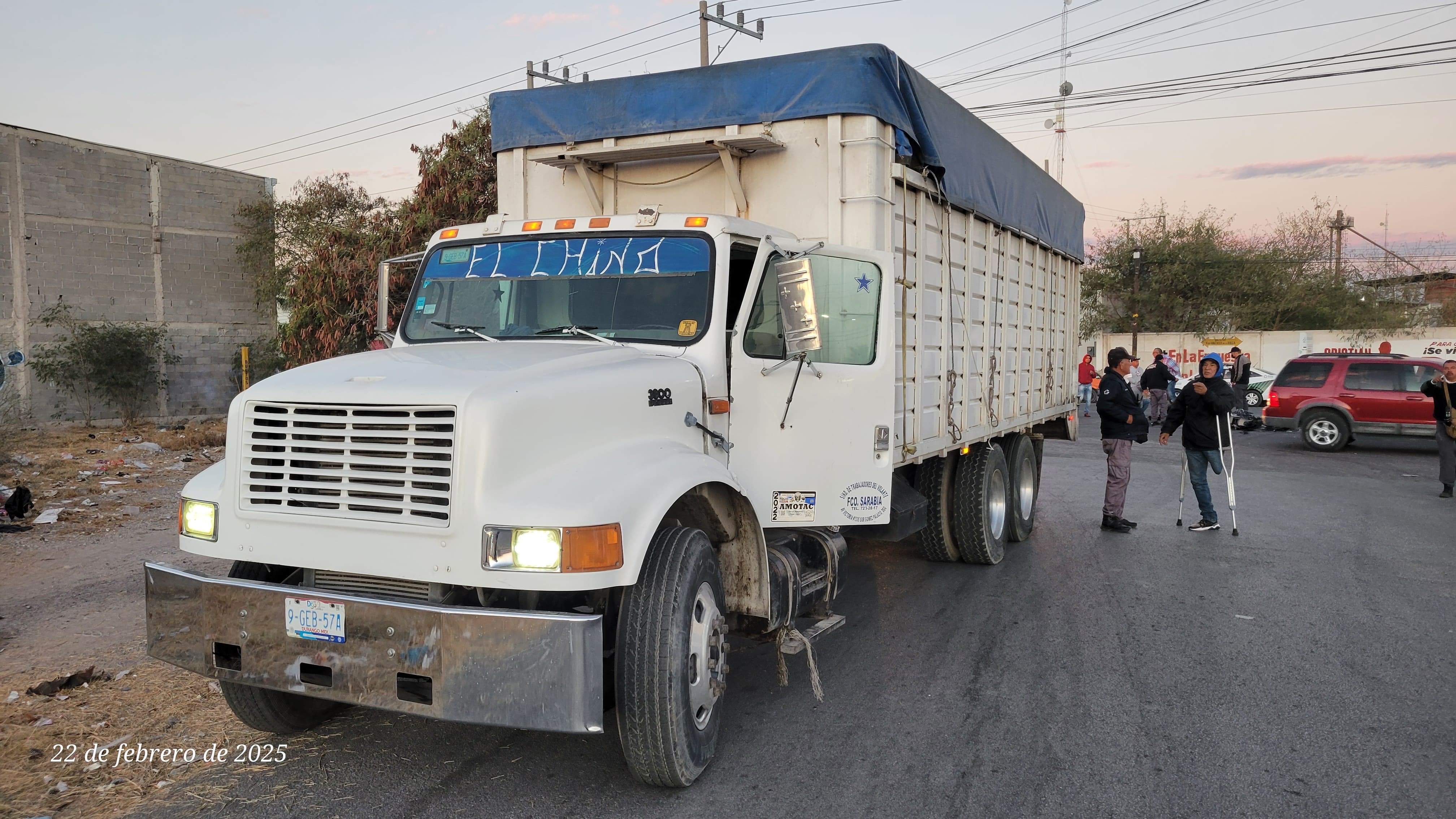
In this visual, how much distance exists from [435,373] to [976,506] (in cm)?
533

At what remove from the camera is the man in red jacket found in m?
26.5

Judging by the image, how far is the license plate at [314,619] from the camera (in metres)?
3.44

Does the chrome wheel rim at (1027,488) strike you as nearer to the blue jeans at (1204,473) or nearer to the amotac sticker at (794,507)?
the blue jeans at (1204,473)

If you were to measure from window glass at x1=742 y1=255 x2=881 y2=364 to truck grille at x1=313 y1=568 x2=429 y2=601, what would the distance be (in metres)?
1.88

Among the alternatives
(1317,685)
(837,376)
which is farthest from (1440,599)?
(837,376)

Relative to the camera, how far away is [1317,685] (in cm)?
523

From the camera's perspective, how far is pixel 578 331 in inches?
184

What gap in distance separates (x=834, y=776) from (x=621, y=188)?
12.7ft

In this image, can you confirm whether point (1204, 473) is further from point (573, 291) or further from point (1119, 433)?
point (573, 291)

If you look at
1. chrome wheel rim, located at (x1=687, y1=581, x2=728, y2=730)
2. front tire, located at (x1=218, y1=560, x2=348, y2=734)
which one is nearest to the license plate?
front tire, located at (x1=218, y1=560, x2=348, y2=734)

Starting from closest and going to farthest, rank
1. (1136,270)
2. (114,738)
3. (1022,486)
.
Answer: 1. (114,738)
2. (1022,486)
3. (1136,270)

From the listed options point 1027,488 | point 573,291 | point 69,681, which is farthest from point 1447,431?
point 69,681

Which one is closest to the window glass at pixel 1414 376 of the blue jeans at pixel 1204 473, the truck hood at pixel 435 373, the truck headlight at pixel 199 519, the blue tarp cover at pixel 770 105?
the blue jeans at pixel 1204 473

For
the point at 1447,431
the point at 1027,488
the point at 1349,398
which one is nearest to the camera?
the point at 1027,488
